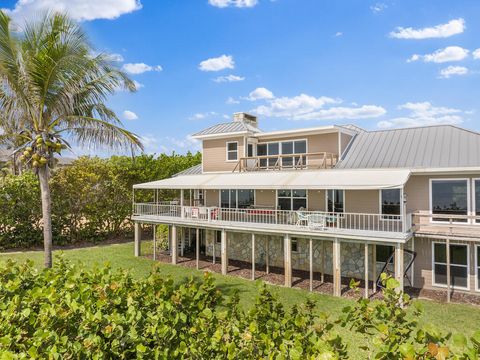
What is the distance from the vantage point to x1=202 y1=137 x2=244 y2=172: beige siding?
21.2m

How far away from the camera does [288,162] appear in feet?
65.0

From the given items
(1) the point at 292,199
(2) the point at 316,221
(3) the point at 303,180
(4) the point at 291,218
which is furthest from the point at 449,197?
(1) the point at 292,199

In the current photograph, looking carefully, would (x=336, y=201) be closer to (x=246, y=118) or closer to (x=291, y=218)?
(x=291, y=218)

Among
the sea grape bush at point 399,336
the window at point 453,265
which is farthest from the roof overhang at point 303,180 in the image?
the sea grape bush at point 399,336

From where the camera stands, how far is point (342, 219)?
52.8 ft

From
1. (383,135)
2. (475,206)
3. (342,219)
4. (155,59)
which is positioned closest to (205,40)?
(155,59)

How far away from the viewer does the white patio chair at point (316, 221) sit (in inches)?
583

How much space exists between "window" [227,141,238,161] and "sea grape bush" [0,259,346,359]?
674 inches

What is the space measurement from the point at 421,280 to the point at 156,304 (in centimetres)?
1466

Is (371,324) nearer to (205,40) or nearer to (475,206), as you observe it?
(475,206)

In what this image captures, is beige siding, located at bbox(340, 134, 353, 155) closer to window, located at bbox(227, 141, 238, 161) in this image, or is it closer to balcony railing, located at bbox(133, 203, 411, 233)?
balcony railing, located at bbox(133, 203, 411, 233)

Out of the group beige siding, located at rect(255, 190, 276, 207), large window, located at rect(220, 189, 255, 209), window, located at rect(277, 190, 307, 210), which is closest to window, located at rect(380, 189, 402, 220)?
window, located at rect(277, 190, 307, 210)

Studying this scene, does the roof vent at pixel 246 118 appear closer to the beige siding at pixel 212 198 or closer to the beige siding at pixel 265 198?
the beige siding at pixel 212 198

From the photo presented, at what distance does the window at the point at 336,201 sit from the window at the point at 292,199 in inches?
53.0
